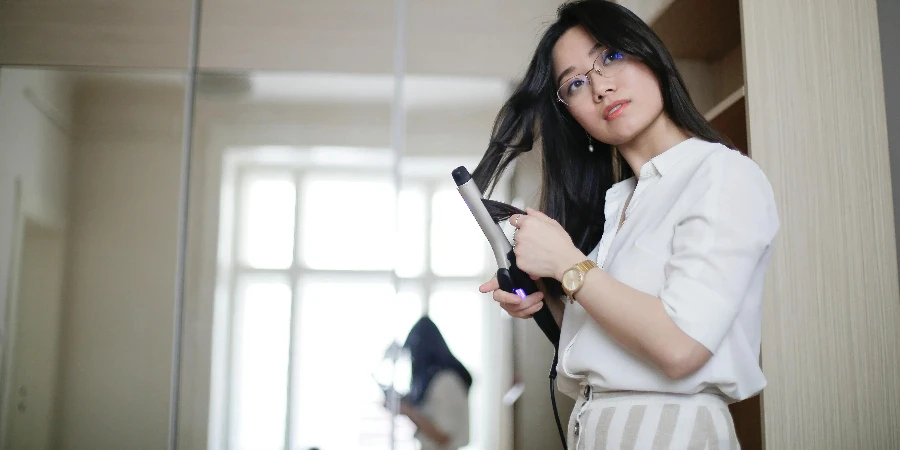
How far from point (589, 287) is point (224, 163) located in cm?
164

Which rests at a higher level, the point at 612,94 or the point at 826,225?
the point at 612,94

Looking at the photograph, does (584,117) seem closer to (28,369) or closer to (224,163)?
(224,163)

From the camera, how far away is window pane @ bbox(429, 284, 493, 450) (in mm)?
2016

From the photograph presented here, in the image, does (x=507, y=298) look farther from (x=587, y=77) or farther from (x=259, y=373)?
(x=259, y=373)

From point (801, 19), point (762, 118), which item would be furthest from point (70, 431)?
point (801, 19)

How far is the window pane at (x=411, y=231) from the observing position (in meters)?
2.12

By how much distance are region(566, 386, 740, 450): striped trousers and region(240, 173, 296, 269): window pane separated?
149 cm

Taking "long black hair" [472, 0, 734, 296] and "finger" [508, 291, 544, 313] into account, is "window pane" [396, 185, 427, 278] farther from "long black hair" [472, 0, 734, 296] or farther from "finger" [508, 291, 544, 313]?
"finger" [508, 291, 544, 313]

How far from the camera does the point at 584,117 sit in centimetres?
101

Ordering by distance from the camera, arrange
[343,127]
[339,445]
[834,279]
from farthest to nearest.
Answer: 1. [343,127]
2. [339,445]
3. [834,279]

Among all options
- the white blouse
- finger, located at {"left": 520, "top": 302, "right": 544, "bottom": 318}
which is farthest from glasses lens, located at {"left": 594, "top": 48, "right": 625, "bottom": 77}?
finger, located at {"left": 520, "top": 302, "right": 544, "bottom": 318}

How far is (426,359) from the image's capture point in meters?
2.04

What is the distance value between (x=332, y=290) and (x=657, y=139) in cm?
136

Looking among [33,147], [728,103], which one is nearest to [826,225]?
[728,103]
